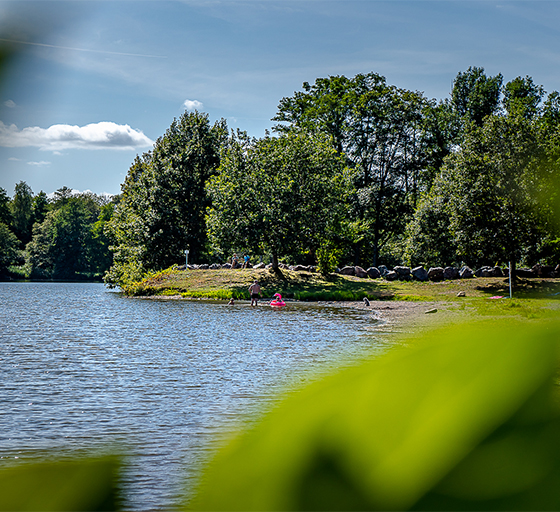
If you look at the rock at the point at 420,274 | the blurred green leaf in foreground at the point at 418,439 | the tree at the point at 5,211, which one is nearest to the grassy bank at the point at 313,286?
the rock at the point at 420,274

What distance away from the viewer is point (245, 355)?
16.2 meters

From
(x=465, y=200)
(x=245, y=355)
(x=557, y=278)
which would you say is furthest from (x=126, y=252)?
(x=245, y=355)

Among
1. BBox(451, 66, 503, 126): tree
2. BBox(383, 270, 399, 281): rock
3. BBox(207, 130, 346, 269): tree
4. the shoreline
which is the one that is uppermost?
BBox(451, 66, 503, 126): tree

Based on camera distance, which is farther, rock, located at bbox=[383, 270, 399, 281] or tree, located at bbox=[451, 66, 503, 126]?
tree, located at bbox=[451, 66, 503, 126]

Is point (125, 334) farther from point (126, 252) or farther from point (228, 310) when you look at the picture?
point (126, 252)

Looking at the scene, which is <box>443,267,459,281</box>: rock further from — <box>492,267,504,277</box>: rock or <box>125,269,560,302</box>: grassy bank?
<box>492,267,504,277</box>: rock

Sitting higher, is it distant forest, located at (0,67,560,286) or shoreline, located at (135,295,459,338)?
distant forest, located at (0,67,560,286)

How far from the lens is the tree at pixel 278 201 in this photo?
42656 mm

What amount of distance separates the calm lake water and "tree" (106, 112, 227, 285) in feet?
77.5

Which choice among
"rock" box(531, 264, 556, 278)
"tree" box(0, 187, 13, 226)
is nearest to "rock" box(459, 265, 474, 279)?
"rock" box(531, 264, 556, 278)

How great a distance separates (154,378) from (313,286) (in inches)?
1173

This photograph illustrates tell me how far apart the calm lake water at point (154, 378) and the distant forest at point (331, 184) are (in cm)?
1513

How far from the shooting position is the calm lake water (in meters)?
2.42

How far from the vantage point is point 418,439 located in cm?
43
